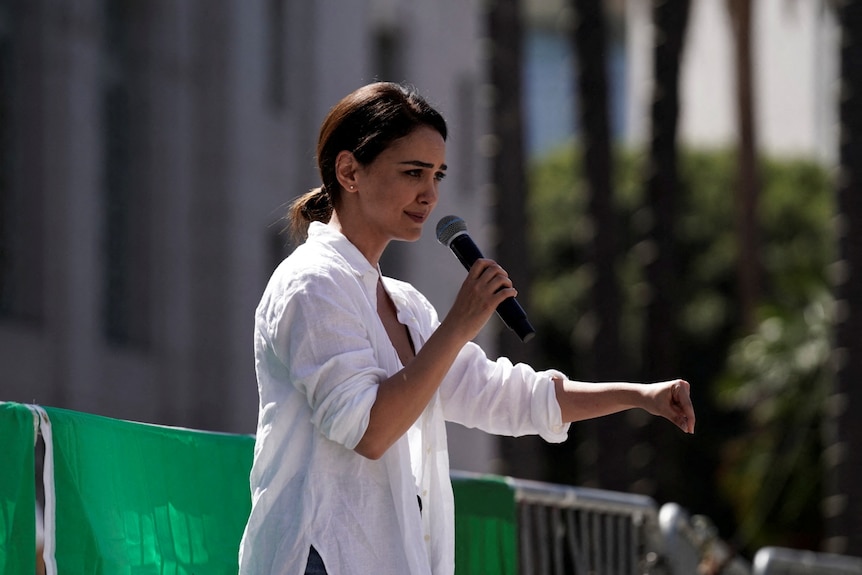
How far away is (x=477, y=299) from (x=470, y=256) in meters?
0.25

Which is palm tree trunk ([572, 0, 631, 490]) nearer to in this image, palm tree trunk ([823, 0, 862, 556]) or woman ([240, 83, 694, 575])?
palm tree trunk ([823, 0, 862, 556])

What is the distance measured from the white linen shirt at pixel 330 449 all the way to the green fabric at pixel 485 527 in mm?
1872

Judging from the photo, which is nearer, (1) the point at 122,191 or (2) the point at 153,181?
(1) the point at 122,191

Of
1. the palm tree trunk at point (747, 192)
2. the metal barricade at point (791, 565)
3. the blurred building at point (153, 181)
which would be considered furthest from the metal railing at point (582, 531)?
the palm tree trunk at point (747, 192)

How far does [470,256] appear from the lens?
151 inches

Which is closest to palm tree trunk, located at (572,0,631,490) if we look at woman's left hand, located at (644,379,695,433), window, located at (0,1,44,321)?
window, located at (0,1,44,321)

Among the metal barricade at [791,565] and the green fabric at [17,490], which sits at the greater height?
the green fabric at [17,490]

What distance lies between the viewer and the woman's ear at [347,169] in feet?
13.0

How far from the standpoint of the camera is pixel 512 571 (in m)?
6.12

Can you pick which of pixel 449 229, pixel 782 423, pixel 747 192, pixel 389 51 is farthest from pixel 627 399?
pixel 747 192

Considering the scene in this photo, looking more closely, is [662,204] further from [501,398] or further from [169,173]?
[501,398]

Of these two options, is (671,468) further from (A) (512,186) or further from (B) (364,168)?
(B) (364,168)

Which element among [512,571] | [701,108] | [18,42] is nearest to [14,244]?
[18,42]

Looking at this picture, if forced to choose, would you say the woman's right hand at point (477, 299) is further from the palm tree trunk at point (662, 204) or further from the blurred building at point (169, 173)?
the palm tree trunk at point (662, 204)
